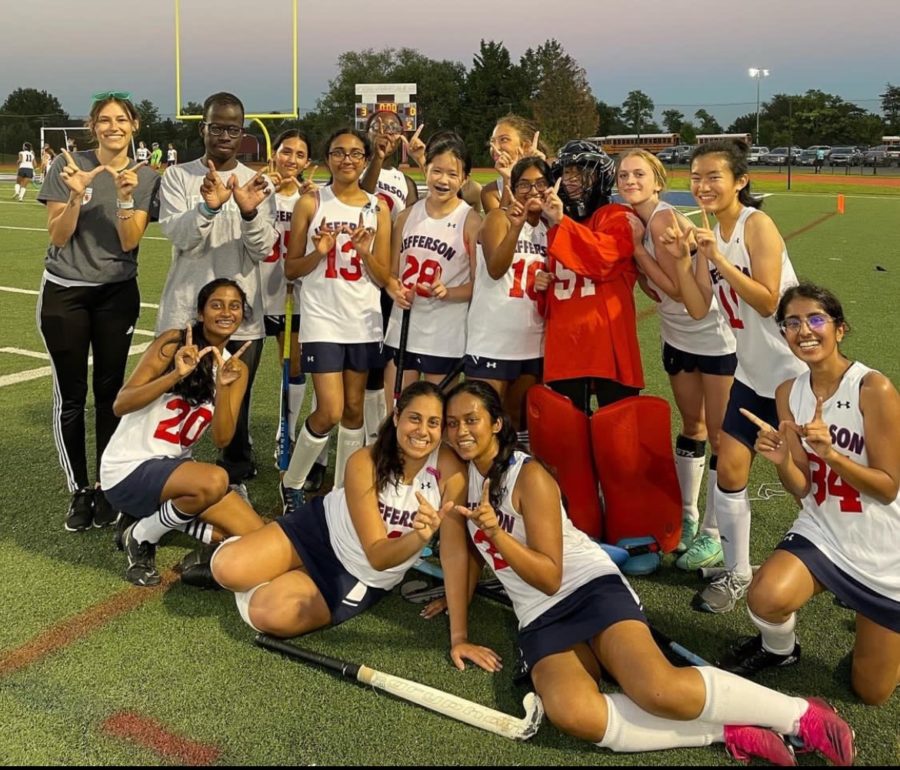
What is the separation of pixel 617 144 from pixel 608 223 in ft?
155

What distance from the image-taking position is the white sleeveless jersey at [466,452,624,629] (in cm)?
293

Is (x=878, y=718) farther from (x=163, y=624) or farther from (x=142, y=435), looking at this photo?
(x=142, y=435)

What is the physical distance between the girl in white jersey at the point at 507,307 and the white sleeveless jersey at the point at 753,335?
2.59 ft

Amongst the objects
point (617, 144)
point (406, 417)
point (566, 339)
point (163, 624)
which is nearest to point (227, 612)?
point (163, 624)

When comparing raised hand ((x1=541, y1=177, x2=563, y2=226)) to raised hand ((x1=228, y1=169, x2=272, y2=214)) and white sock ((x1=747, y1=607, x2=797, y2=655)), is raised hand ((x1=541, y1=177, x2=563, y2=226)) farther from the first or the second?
white sock ((x1=747, y1=607, x2=797, y2=655))

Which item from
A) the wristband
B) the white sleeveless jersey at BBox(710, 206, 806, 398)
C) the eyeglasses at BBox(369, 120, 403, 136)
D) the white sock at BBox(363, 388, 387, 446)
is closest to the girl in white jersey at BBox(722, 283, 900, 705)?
the white sleeveless jersey at BBox(710, 206, 806, 398)

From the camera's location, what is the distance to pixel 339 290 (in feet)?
13.6

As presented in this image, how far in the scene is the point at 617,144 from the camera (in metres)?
48.1

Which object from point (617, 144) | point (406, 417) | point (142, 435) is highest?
point (617, 144)

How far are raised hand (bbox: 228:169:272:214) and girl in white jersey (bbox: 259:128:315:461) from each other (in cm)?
56

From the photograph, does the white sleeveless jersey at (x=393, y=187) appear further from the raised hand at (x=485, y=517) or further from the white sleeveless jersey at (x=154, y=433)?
the raised hand at (x=485, y=517)

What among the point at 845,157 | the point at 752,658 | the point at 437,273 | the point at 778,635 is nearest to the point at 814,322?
the point at 778,635

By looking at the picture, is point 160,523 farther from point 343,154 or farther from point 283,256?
point 343,154

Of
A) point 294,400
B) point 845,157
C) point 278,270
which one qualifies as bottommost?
point 294,400
